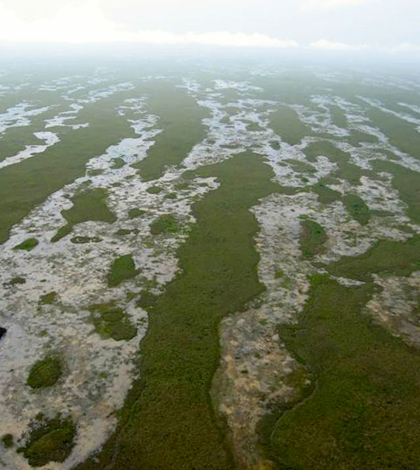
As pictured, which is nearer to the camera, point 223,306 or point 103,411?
point 103,411

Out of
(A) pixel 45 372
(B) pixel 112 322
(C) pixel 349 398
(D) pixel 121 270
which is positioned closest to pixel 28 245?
(D) pixel 121 270

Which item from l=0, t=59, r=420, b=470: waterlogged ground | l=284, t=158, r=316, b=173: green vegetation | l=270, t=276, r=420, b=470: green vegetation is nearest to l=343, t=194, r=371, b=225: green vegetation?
l=0, t=59, r=420, b=470: waterlogged ground

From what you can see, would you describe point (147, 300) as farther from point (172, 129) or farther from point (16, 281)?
point (172, 129)

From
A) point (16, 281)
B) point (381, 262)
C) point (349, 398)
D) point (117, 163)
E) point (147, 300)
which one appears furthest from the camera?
point (117, 163)

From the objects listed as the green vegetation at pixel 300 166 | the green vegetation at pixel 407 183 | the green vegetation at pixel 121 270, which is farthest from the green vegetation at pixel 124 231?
the green vegetation at pixel 300 166

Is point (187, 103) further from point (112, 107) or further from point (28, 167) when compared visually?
point (28, 167)

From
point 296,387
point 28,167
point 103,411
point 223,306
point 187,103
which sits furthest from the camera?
point 187,103

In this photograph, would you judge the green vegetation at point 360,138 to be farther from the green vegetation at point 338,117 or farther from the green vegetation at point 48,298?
the green vegetation at point 48,298

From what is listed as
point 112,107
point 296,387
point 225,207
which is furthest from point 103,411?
point 112,107
